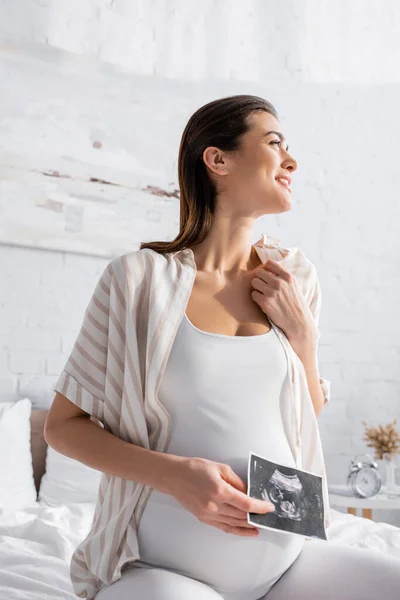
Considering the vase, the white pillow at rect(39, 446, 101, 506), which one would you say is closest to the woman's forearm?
the white pillow at rect(39, 446, 101, 506)

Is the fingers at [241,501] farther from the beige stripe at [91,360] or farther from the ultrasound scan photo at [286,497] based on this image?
the beige stripe at [91,360]

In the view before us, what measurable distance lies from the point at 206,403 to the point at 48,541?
1.10 metres

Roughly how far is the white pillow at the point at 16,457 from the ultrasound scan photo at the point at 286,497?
165 cm

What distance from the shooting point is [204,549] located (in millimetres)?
1005

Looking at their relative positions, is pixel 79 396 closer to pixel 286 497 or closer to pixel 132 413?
pixel 132 413

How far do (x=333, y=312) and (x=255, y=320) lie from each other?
2.53 metres

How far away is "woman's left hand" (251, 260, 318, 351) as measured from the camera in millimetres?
1265

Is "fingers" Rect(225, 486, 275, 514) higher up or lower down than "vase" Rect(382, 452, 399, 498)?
higher up

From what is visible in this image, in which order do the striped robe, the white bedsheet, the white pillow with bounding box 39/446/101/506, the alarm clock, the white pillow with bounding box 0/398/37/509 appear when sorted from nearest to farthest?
1. the striped robe
2. the white bedsheet
3. the white pillow with bounding box 0/398/37/509
4. the white pillow with bounding box 39/446/101/506
5. the alarm clock

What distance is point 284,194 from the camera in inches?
52.0

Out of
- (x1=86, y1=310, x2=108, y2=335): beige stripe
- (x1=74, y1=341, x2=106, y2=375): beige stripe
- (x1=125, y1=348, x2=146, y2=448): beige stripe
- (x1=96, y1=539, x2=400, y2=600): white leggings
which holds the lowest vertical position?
(x1=96, y1=539, x2=400, y2=600): white leggings

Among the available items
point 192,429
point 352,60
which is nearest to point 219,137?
point 192,429

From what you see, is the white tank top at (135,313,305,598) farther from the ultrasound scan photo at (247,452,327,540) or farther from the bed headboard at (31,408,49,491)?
the bed headboard at (31,408,49,491)

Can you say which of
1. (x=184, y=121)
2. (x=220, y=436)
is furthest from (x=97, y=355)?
(x=184, y=121)
